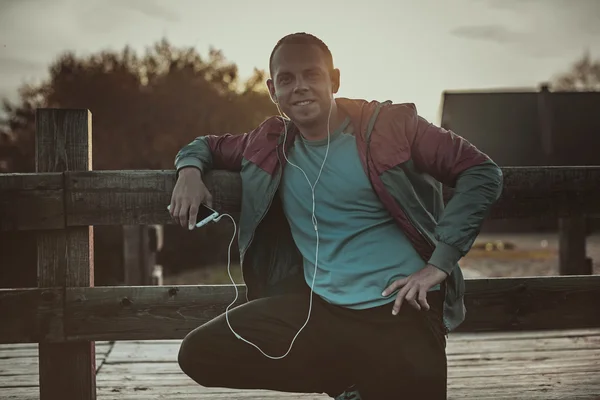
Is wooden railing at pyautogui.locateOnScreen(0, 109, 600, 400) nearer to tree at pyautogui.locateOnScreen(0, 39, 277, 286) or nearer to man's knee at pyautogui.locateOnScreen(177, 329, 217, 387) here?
man's knee at pyautogui.locateOnScreen(177, 329, 217, 387)

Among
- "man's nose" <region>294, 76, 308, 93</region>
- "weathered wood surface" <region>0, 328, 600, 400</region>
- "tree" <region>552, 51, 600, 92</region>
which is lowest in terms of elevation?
"weathered wood surface" <region>0, 328, 600, 400</region>

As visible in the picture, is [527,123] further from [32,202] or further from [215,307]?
[32,202]

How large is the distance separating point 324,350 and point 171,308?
0.85m

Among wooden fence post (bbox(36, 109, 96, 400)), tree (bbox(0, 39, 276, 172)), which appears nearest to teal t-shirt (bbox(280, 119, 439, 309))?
wooden fence post (bbox(36, 109, 96, 400))

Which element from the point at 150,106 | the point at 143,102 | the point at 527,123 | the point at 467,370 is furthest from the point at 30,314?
the point at 527,123

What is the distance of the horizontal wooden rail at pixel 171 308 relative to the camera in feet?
9.54

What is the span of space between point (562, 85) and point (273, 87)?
1870 inches

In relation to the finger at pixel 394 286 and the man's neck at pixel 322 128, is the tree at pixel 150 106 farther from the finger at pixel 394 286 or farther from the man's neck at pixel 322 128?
the finger at pixel 394 286

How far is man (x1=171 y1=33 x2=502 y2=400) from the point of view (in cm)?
230

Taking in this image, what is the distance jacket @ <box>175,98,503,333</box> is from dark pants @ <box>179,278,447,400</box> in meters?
0.18

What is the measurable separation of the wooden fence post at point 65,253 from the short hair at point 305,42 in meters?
0.90

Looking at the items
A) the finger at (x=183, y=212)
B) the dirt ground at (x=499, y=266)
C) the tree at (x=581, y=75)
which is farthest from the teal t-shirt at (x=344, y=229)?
the tree at (x=581, y=75)

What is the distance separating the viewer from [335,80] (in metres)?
2.62

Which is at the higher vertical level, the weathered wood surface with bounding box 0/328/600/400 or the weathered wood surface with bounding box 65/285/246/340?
the weathered wood surface with bounding box 65/285/246/340
